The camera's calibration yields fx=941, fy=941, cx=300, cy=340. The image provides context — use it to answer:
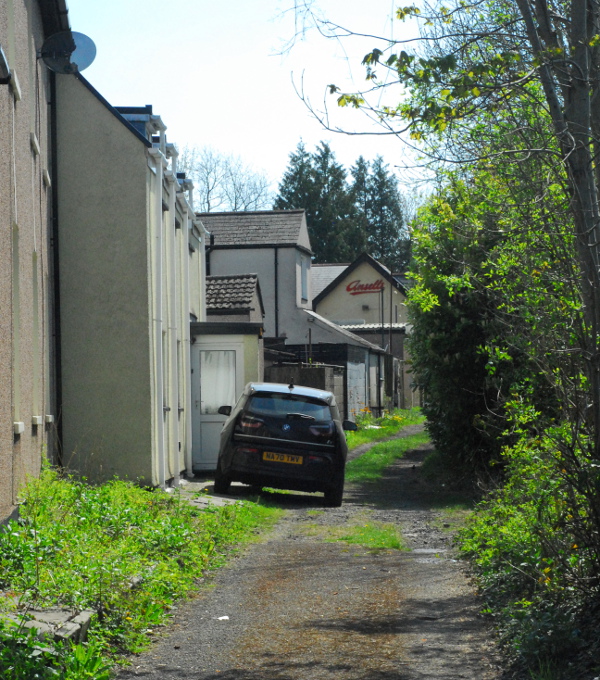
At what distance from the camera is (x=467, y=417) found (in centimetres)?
1789

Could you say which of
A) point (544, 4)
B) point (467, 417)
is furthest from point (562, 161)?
point (467, 417)

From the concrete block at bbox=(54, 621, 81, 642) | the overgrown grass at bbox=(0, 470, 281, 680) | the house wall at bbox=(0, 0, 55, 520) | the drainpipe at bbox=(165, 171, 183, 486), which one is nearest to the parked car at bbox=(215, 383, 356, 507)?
the drainpipe at bbox=(165, 171, 183, 486)

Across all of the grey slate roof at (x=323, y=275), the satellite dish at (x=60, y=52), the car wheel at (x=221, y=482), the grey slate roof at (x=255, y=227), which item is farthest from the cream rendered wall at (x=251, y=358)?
the grey slate roof at (x=323, y=275)

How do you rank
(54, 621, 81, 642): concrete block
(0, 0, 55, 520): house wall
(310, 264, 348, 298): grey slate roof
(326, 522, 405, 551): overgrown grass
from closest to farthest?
(54, 621, 81, 642): concrete block → (0, 0, 55, 520): house wall → (326, 522, 405, 551): overgrown grass → (310, 264, 348, 298): grey slate roof

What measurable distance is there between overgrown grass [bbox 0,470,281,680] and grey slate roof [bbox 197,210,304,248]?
1100 inches

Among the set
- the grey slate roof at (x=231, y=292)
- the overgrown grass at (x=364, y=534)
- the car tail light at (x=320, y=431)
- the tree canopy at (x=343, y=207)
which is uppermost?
the tree canopy at (x=343, y=207)

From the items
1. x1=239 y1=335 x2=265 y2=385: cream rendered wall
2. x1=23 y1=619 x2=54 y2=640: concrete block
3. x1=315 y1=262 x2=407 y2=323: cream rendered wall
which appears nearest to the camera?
x1=23 y1=619 x2=54 y2=640: concrete block

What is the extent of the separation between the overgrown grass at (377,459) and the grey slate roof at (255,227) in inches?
465

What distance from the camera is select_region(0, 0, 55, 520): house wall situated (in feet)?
28.3

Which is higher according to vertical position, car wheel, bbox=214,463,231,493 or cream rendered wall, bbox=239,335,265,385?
cream rendered wall, bbox=239,335,265,385

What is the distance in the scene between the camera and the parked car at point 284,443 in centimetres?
1413

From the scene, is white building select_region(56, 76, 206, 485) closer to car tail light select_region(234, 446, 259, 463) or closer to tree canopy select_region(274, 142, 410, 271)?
car tail light select_region(234, 446, 259, 463)

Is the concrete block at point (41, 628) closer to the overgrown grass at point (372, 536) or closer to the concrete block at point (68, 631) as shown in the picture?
the concrete block at point (68, 631)

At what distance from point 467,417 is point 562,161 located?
11.6 meters
